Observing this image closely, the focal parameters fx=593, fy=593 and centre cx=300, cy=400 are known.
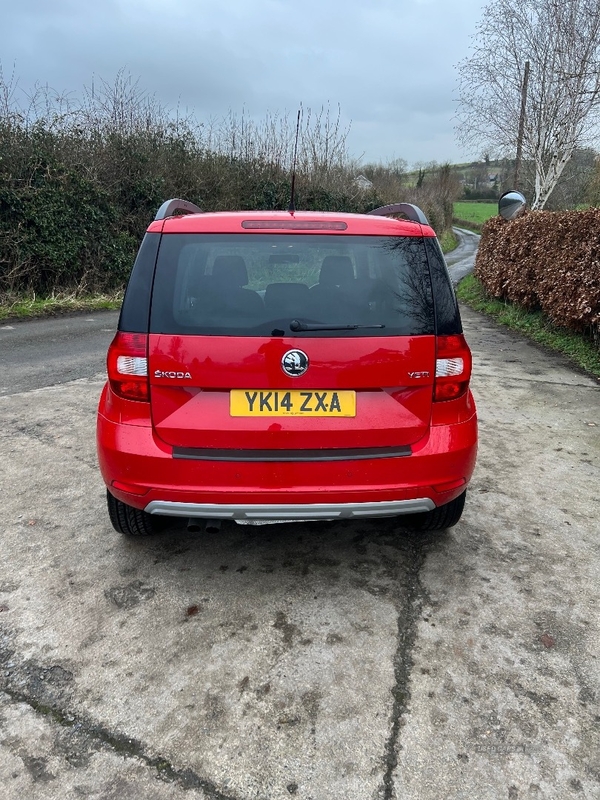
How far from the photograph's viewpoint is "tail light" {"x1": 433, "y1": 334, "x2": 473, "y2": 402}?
2.60 meters

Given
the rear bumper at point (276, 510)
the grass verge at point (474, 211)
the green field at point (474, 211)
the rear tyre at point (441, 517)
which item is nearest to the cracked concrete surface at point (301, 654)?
the rear tyre at point (441, 517)

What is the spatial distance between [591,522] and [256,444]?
2.19 m

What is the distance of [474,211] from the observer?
2362 inches

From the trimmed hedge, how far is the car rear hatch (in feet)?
18.3

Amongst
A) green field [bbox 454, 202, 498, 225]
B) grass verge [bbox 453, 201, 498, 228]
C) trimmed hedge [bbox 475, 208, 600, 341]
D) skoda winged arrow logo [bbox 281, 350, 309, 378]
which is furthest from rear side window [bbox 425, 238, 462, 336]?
green field [bbox 454, 202, 498, 225]

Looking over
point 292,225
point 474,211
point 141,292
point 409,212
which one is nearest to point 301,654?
point 141,292

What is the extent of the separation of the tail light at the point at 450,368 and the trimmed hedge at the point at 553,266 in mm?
5329

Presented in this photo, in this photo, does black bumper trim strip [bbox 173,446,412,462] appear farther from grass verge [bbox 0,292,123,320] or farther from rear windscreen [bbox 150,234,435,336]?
grass verge [bbox 0,292,123,320]

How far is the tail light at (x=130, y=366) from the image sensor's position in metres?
2.48

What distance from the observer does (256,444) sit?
2465mm

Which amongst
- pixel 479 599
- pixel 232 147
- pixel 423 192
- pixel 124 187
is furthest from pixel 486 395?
pixel 423 192

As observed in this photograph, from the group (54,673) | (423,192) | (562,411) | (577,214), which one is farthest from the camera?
(423,192)

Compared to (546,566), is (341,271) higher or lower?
higher

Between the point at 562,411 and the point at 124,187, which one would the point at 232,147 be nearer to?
the point at 124,187
